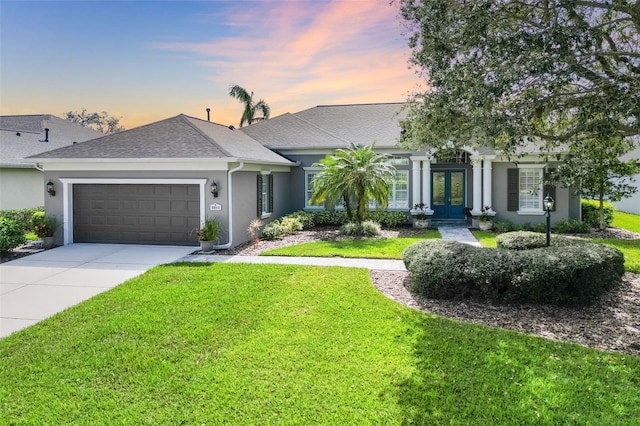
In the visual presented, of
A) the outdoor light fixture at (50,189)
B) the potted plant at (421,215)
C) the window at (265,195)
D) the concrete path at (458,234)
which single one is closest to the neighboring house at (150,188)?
the outdoor light fixture at (50,189)

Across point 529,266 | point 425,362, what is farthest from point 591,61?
point 425,362

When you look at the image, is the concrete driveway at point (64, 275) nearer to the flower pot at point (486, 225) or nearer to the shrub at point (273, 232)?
the shrub at point (273, 232)

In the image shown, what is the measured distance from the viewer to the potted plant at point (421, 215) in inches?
659

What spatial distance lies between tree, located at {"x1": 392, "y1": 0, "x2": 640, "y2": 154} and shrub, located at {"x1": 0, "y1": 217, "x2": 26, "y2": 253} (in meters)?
11.4

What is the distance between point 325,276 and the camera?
8.79m

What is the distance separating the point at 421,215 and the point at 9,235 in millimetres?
13921

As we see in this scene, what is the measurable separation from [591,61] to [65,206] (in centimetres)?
1420

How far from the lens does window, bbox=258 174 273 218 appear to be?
1459 cm

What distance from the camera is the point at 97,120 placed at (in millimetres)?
57094

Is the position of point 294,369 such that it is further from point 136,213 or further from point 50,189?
point 50,189

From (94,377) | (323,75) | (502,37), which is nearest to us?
(94,377)

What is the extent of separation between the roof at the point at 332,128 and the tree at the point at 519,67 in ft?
32.7

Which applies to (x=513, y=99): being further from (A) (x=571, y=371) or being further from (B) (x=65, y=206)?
(B) (x=65, y=206)

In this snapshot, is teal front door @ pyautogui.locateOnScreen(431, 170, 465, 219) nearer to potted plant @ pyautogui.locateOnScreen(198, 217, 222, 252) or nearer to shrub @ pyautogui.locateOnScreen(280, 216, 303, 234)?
shrub @ pyautogui.locateOnScreen(280, 216, 303, 234)
